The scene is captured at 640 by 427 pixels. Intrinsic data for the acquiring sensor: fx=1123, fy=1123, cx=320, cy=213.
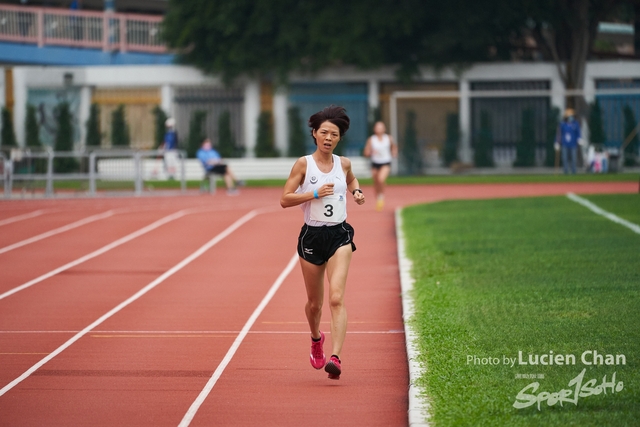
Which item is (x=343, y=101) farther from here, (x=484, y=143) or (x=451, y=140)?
(x=484, y=143)

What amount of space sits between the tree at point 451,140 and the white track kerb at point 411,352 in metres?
20.5

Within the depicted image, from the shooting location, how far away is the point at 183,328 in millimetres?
10844

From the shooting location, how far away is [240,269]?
15.1 meters

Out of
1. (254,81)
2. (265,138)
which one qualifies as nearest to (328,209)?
(265,138)

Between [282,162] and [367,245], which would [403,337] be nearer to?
[367,245]

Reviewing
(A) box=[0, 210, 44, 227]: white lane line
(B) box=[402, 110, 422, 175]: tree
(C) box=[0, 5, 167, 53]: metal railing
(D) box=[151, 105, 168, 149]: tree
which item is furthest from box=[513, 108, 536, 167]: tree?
(A) box=[0, 210, 44, 227]: white lane line

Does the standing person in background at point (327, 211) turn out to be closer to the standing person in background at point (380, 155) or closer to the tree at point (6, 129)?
the standing person in background at point (380, 155)

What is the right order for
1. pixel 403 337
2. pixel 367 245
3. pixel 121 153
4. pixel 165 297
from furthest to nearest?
1. pixel 121 153
2. pixel 367 245
3. pixel 165 297
4. pixel 403 337

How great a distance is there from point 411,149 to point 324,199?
91.1 feet

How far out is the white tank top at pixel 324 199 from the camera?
820cm

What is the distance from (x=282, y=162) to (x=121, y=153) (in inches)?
387

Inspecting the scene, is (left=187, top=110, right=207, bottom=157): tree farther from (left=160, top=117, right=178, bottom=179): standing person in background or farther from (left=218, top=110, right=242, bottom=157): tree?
(left=160, top=117, right=178, bottom=179): standing person in background

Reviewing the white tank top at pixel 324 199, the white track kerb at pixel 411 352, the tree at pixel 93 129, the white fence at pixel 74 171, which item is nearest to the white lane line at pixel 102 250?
the white track kerb at pixel 411 352

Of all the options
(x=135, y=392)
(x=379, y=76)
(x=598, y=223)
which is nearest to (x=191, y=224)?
(x=598, y=223)
